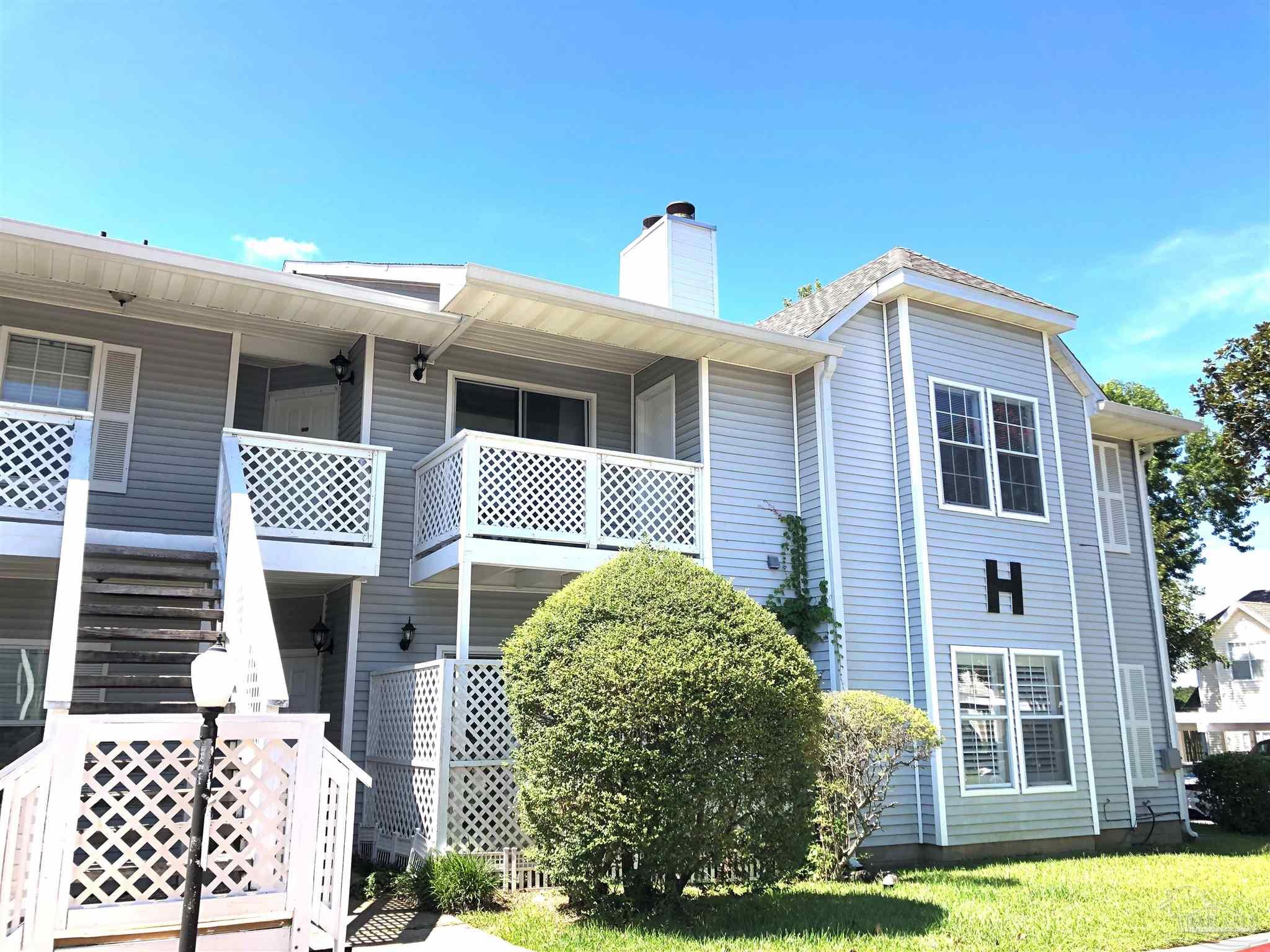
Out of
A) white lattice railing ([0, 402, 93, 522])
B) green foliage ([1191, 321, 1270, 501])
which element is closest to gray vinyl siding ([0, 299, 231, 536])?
white lattice railing ([0, 402, 93, 522])

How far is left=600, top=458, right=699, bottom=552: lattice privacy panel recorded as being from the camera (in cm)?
1168

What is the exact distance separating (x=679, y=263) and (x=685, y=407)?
9.20 feet

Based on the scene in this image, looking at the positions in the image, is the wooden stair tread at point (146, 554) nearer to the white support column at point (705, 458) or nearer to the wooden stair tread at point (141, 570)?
the wooden stair tread at point (141, 570)

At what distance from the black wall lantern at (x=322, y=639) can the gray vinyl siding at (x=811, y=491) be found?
6162mm

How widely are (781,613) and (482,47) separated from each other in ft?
29.2

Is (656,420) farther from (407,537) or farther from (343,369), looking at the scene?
(343,369)

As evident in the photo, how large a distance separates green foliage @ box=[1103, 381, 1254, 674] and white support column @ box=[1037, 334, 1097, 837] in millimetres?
17522

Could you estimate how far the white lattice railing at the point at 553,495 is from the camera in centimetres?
1074

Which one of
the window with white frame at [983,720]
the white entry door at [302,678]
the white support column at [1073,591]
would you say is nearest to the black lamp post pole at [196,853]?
the white entry door at [302,678]

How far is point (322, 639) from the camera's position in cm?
1227

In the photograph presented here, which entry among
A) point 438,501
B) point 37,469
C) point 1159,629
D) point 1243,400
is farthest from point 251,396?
point 1243,400

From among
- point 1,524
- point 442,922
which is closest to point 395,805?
point 442,922

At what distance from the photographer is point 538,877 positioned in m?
9.62

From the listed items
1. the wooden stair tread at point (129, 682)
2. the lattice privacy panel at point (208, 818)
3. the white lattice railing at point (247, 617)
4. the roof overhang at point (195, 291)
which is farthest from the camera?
the roof overhang at point (195, 291)
